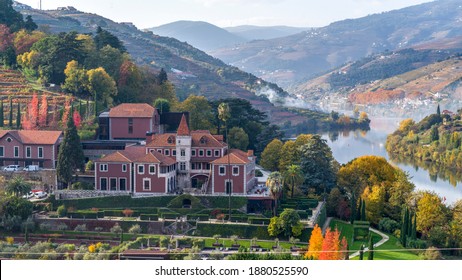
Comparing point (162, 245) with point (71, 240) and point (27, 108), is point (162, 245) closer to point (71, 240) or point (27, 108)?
point (71, 240)

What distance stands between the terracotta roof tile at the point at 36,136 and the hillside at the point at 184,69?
54.7 metres

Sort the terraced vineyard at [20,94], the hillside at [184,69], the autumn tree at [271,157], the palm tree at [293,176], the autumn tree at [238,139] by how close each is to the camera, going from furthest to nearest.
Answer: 1. the hillside at [184,69]
2. the terraced vineyard at [20,94]
3. the autumn tree at [238,139]
4. the autumn tree at [271,157]
5. the palm tree at [293,176]

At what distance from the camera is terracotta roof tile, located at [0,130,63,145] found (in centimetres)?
4269

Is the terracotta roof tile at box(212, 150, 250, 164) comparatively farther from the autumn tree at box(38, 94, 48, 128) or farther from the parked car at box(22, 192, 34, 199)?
the autumn tree at box(38, 94, 48, 128)

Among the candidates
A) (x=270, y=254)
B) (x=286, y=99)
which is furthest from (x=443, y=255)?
(x=286, y=99)

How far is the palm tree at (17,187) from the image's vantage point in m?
38.6

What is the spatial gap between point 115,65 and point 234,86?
61.6m

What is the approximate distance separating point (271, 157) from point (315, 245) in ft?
50.5

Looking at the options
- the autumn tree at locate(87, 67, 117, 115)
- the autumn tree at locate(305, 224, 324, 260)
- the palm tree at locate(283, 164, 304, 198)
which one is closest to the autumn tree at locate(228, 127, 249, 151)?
the palm tree at locate(283, 164, 304, 198)

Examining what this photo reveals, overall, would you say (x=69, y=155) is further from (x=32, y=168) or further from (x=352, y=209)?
(x=352, y=209)

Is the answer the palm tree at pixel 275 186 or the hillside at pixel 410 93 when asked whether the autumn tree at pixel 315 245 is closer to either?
the palm tree at pixel 275 186

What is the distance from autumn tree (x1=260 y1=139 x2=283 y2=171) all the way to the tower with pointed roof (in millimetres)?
7033

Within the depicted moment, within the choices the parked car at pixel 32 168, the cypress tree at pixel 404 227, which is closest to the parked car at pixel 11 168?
the parked car at pixel 32 168

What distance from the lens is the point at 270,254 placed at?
99.9 feet
